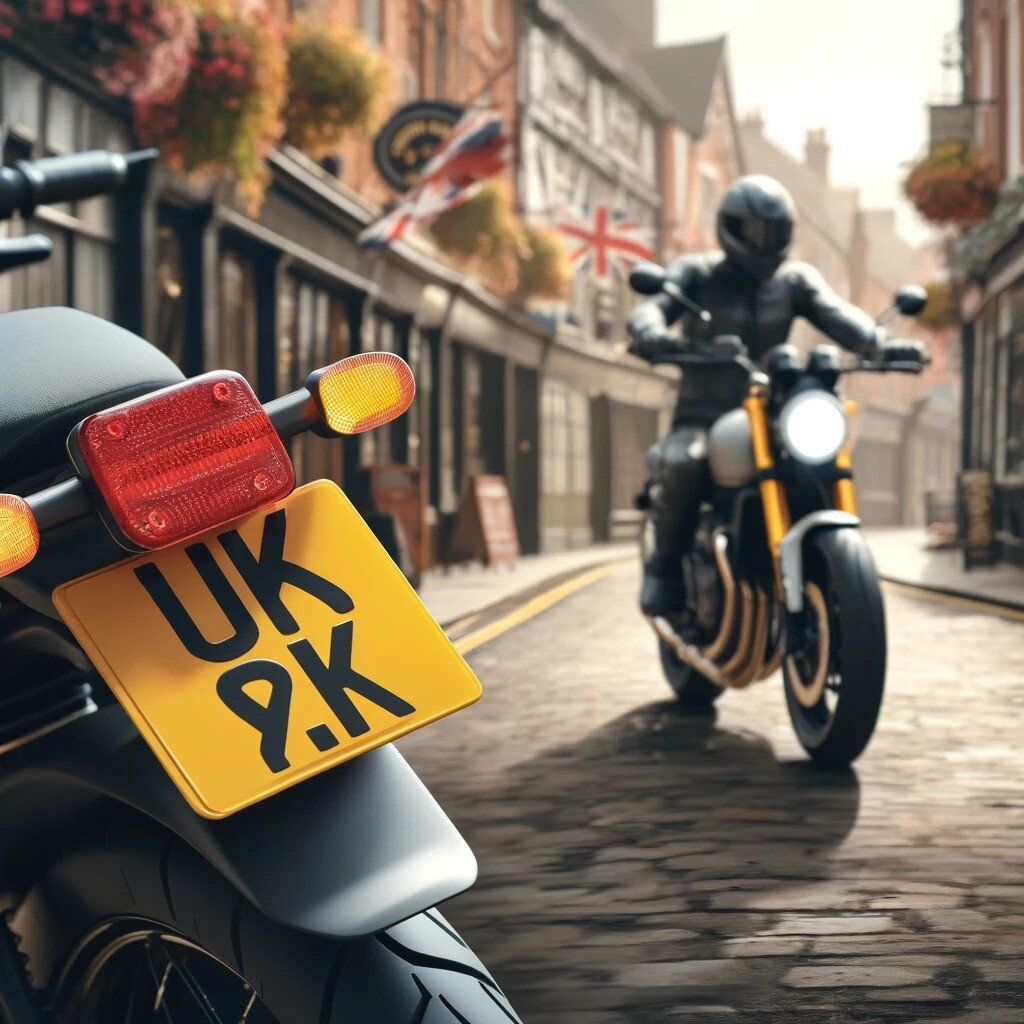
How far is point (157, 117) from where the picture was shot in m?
11.3

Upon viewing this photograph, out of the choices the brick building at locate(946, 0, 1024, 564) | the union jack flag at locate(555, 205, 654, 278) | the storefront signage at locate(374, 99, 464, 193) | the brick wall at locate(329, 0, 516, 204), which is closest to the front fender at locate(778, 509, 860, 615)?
the brick wall at locate(329, 0, 516, 204)

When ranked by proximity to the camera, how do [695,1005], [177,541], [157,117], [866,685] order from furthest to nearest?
[157,117], [866,685], [695,1005], [177,541]

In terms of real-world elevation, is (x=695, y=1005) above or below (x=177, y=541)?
below

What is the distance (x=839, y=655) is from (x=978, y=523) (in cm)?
1451

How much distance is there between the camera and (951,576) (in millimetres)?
17906

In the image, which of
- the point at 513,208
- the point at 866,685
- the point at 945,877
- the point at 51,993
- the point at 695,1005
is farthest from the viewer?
the point at 513,208

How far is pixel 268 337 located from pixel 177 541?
14205 mm

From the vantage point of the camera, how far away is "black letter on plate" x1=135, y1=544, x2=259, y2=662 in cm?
168

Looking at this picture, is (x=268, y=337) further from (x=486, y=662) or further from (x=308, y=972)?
(x=308, y=972)

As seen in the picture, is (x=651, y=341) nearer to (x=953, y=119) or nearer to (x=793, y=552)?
(x=793, y=552)

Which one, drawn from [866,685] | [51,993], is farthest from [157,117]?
[51,993]

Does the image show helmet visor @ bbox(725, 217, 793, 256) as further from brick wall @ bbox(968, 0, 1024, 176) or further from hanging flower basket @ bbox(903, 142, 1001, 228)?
brick wall @ bbox(968, 0, 1024, 176)

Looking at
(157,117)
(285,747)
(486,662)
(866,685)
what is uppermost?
(157,117)

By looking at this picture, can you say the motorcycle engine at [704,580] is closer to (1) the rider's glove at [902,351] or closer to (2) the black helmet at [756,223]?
(1) the rider's glove at [902,351]
